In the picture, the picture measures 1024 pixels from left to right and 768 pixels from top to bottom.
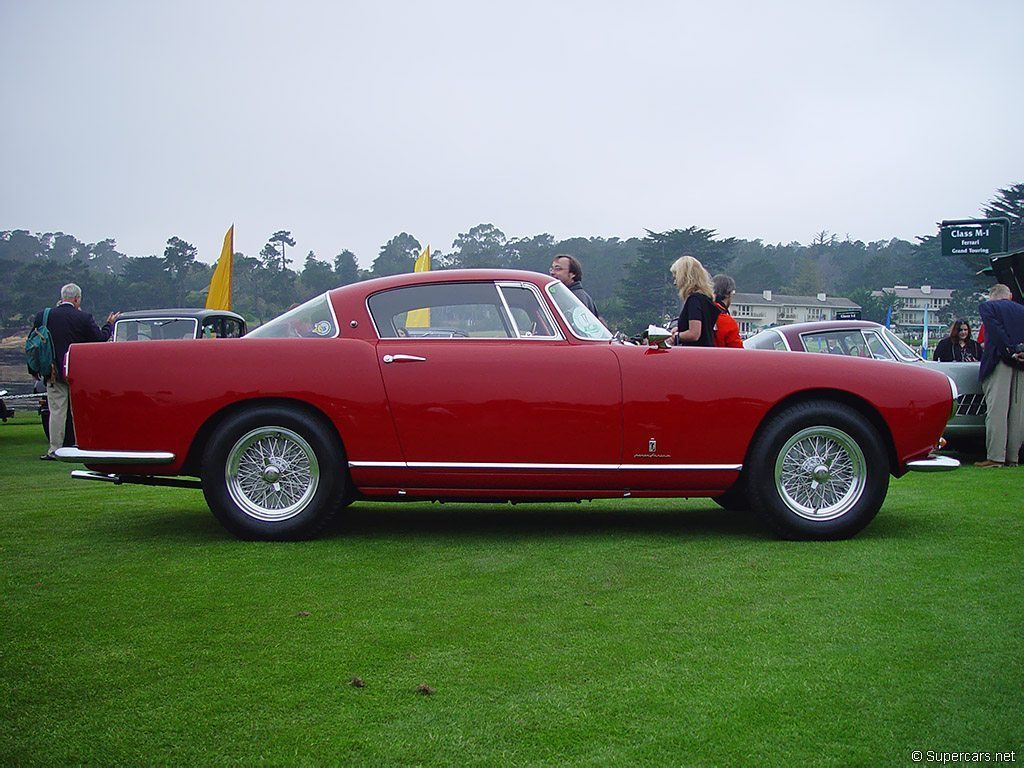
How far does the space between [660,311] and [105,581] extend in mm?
63812

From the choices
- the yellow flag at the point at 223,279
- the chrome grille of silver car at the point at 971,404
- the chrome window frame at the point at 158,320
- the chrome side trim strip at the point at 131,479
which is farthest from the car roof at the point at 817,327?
the yellow flag at the point at 223,279

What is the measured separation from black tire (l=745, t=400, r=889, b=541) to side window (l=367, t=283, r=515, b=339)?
1.60m

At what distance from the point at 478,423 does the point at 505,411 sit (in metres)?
0.16

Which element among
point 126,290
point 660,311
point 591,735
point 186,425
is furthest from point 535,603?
point 126,290

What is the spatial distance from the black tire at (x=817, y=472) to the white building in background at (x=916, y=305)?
8531 centimetres

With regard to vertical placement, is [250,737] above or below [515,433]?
below

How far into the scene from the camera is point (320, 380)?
17.4ft

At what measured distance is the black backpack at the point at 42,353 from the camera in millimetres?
9828

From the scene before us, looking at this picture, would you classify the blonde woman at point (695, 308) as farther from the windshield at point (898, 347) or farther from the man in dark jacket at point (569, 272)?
the windshield at point (898, 347)

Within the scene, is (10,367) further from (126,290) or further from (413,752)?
(413,752)

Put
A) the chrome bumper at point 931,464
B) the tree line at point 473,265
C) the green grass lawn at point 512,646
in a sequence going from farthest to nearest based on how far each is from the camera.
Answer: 1. the tree line at point 473,265
2. the chrome bumper at point 931,464
3. the green grass lawn at point 512,646

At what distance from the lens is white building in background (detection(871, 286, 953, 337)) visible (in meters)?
86.8

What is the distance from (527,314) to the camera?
18.3 feet

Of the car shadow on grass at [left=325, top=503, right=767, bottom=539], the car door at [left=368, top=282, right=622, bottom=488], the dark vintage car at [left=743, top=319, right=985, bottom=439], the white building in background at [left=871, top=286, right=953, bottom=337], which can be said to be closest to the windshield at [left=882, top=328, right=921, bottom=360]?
the dark vintage car at [left=743, top=319, right=985, bottom=439]
